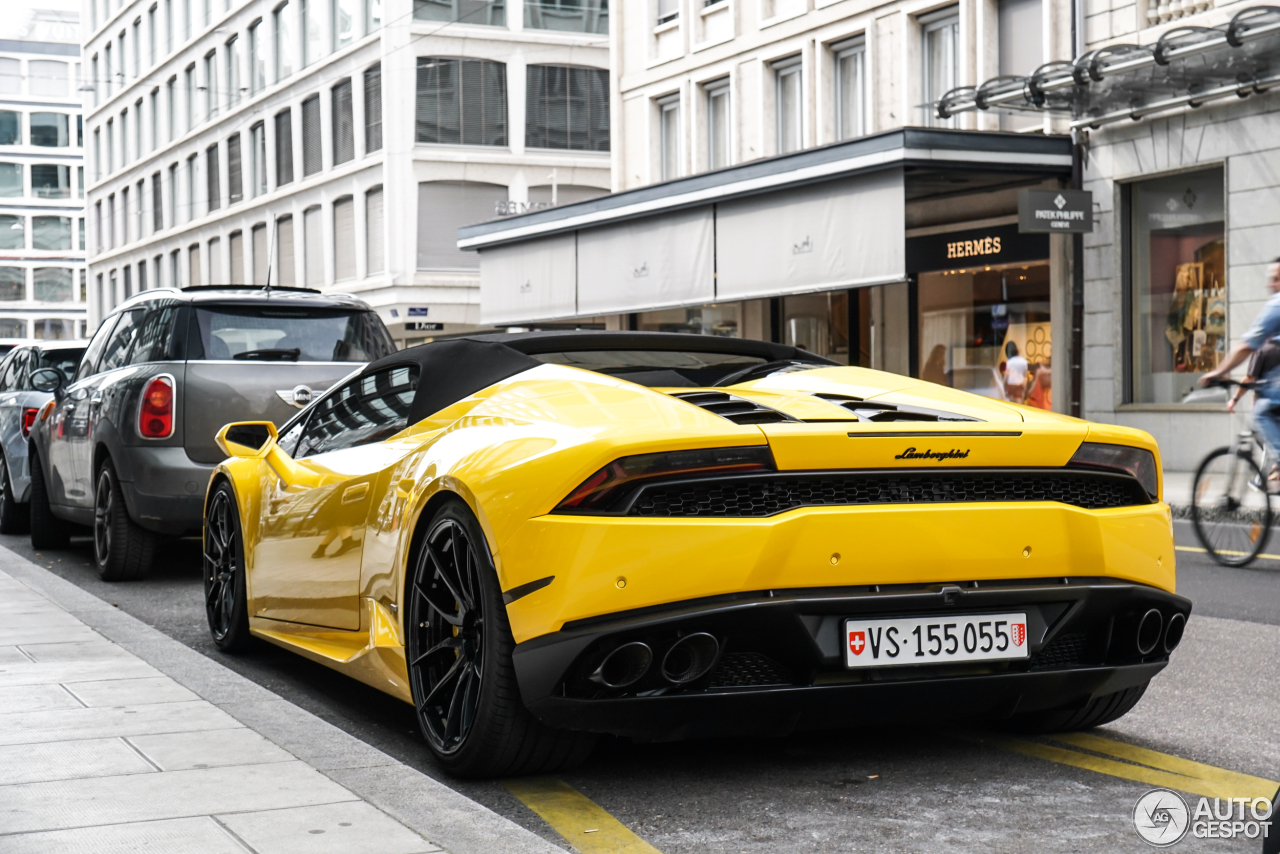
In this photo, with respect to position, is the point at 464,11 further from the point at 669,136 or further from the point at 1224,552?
the point at 1224,552

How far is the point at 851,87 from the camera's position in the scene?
25438mm

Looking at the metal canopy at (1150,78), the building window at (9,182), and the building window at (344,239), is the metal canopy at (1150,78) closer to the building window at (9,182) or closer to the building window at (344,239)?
the building window at (344,239)

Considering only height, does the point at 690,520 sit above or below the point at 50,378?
below

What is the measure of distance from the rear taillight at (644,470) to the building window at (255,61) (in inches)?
1987

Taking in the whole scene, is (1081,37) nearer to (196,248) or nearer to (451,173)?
(451,173)

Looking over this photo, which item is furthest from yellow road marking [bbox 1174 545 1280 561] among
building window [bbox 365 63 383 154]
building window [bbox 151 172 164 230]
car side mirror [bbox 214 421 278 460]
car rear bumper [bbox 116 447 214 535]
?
building window [bbox 151 172 164 230]

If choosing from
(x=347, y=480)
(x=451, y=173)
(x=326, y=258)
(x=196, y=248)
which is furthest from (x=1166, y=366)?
(x=196, y=248)

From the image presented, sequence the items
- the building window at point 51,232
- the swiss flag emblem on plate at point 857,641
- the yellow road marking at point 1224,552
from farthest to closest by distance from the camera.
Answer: the building window at point 51,232 → the yellow road marking at point 1224,552 → the swiss flag emblem on plate at point 857,641

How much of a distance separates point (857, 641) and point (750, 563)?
37cm

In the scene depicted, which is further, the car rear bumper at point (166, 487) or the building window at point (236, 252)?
the building window at point (236, 252)

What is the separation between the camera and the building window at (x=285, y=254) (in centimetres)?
4972

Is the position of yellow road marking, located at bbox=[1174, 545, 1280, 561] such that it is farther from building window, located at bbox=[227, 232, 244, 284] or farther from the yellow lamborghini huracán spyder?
building window, located at bbox=[227, 232, 244, 284]

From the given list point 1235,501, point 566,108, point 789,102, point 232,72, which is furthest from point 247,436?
point 232,72
